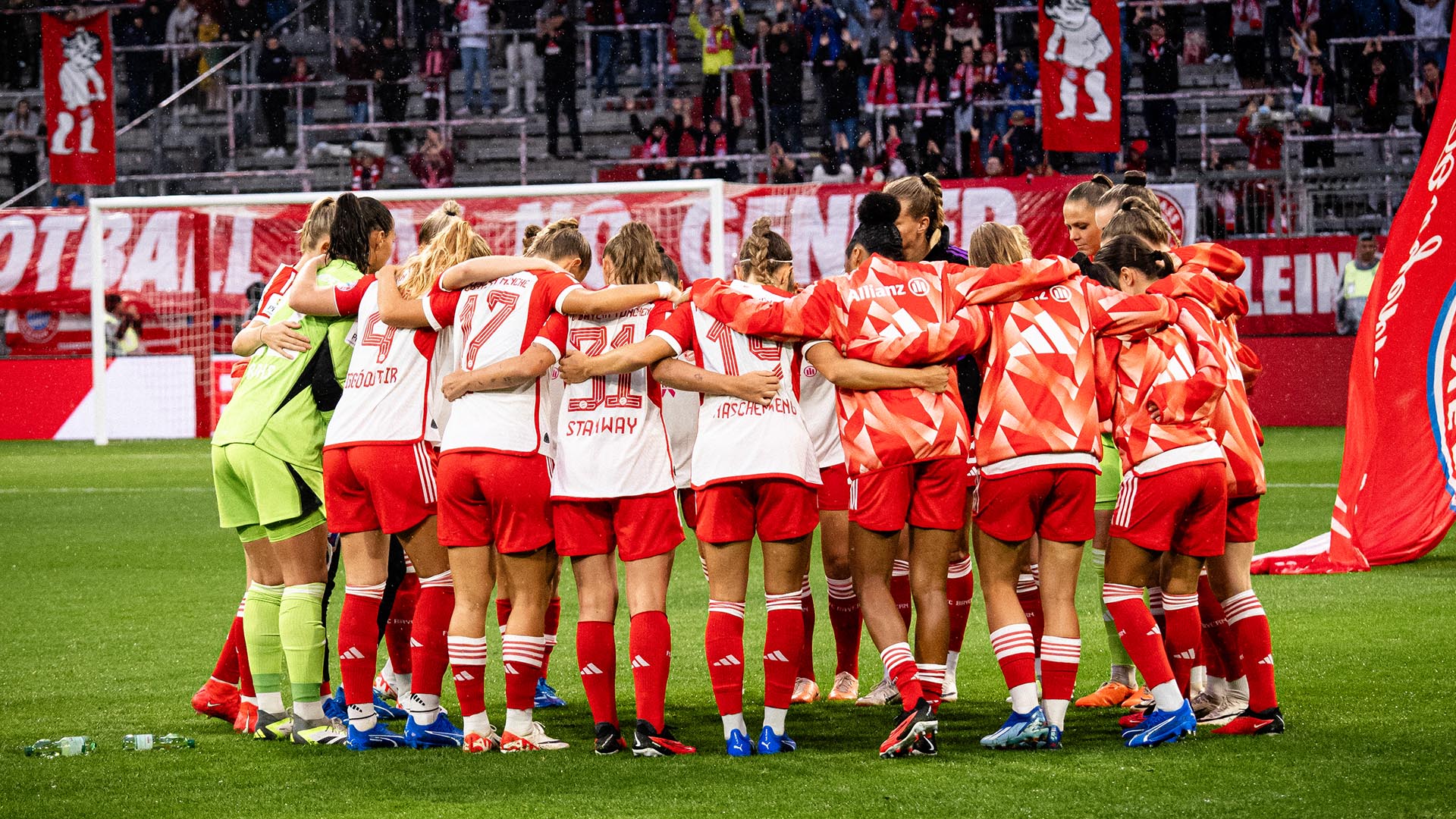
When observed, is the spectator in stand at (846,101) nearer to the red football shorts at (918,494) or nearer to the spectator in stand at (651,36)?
the spectator in stand at (651,36)

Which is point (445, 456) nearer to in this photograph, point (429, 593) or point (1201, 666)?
point (429, 593)

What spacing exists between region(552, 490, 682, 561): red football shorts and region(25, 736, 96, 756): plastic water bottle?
76.5 inches

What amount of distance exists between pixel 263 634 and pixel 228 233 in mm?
17815

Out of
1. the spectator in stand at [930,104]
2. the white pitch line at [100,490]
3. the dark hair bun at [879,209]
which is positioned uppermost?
the spectator in stand at [930,104]

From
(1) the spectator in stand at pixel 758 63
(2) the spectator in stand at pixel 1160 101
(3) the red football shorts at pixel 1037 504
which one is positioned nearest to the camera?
(3) the red football shorts at pixel 1037 504

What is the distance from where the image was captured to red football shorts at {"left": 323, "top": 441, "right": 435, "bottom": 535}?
561cm

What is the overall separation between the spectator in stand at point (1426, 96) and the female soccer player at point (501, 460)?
19918mm

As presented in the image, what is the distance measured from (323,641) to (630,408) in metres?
1.51

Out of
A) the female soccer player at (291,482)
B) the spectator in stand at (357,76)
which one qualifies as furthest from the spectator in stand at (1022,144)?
the female soccer player at (291,482)

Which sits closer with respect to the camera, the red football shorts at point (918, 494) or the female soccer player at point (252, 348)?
the red football shorts at point (918, 494)

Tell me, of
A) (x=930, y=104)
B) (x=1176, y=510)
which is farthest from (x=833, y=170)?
(x=1176, y=510)

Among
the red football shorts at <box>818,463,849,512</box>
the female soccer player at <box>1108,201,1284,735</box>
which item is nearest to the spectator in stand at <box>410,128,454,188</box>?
the red football shorts at <box>818,463,849,512</box>

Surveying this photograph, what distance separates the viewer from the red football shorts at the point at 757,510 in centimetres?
545

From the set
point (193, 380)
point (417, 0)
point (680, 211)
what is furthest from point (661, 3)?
point (193, 380)
